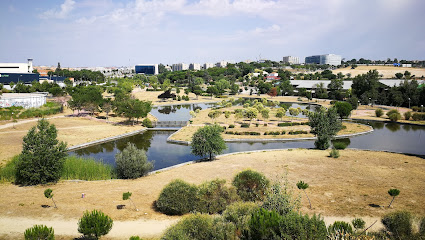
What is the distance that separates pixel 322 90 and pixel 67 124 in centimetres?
6271

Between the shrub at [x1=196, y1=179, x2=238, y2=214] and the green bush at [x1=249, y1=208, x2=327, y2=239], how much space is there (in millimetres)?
4567

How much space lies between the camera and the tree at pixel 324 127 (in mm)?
27812

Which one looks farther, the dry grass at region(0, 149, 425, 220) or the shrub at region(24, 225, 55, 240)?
the dry grass at region(0, 149, 425, 220)

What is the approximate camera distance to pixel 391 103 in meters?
61.0

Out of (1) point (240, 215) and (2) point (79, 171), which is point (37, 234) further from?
(2) point (79, 171)

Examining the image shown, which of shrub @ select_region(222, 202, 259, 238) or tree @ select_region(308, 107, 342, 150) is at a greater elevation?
tree @ select_region(308, 107, 342, 150)

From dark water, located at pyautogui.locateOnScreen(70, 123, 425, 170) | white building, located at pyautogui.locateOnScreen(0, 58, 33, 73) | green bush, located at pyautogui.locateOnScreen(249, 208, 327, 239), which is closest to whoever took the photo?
green bush, located at pyautogui.locateOnScreen(249, 208, 327, 239)

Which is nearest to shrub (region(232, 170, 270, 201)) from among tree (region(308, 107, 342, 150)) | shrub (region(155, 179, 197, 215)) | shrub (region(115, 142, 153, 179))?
shrub (region(155, 179, 197, 215))

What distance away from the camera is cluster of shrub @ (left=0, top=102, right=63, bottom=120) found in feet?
136

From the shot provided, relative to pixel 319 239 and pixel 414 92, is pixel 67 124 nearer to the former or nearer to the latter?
pixel 319 239

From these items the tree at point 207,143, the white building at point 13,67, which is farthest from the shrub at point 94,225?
the white building at point 13,67

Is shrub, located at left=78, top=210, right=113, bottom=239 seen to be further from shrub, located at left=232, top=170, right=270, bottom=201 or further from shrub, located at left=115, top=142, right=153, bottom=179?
shrub, located at left=115, top=142, right=153, bottom=179

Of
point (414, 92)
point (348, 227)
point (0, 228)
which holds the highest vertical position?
point (414, 92)

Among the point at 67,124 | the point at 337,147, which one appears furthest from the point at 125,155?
the point at 67,124
